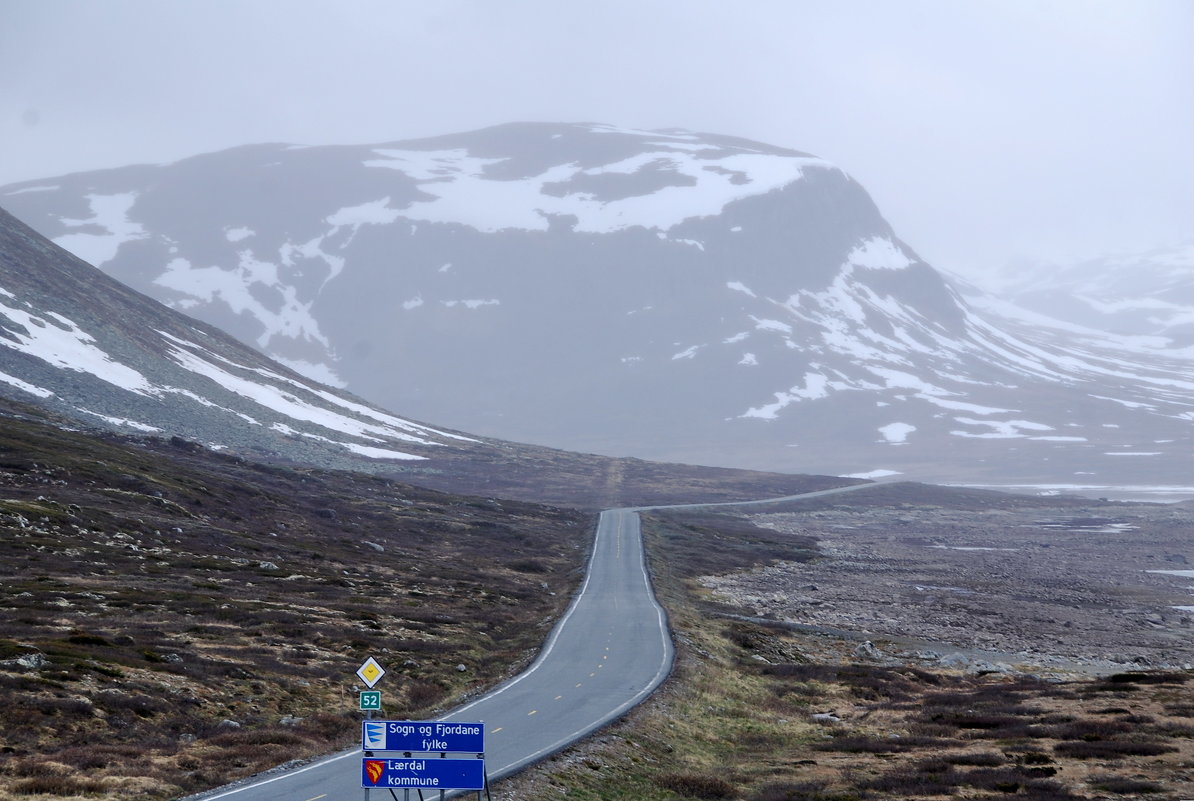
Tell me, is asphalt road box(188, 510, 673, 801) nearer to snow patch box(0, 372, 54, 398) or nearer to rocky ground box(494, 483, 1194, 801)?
rocky ground box(494, 483, 1194, 801)

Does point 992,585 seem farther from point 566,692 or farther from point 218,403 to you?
point 218,403

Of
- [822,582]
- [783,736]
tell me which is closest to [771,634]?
[783,736]

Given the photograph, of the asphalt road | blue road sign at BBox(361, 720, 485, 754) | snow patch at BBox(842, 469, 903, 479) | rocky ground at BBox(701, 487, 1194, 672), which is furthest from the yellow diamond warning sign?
snow patch at BBox(842, 469, 903, 479)

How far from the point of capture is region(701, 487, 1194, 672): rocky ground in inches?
1914

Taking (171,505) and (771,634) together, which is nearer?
(771,634)

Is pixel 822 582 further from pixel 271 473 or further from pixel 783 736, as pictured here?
pixel 271 473

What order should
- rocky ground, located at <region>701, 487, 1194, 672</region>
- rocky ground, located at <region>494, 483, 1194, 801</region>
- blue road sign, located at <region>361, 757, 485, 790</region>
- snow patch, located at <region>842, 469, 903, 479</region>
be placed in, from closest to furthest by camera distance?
blue road sign, located at <region>361, 757, 485, 790</region> < rocky ground, located at <region>494, 483, 1194, 801</region> < rocky ground, located at <region>701, 487, 1194, 672</region> < snow patch, located at <region>842, 469, 903, 479</region>

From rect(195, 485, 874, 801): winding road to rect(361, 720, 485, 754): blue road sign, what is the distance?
4096mm

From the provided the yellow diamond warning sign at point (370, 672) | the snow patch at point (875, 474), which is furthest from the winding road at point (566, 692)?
the snow patch at point (875, 474)

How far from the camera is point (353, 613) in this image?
40.9 meters

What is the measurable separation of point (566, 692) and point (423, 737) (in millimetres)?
15585

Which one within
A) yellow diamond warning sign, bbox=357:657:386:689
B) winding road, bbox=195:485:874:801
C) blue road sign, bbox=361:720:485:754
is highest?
yellow diamond warning sign, bbox=357:657:386:689

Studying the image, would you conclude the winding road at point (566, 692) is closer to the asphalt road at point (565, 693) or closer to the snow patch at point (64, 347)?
the asphalt road at point (565, 693)

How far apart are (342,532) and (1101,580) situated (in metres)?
55.5
